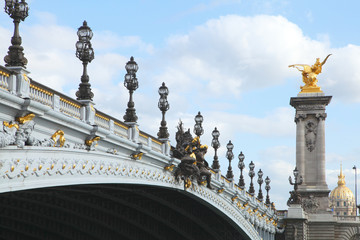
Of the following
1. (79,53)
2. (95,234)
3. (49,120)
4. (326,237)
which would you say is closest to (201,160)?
(95,234)

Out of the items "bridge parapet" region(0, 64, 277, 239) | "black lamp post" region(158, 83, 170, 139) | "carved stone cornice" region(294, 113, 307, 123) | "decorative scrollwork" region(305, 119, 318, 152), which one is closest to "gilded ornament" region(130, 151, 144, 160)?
"bridge parapet" region(0, 64, 277, 239)

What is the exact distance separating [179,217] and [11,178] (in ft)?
116

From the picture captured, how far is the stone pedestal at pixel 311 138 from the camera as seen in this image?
99.8 meters

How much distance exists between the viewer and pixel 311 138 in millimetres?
100688

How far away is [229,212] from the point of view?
54.1m

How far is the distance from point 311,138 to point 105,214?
2326 inches

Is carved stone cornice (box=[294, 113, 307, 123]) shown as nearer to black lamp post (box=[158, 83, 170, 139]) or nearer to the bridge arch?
the bridge arch

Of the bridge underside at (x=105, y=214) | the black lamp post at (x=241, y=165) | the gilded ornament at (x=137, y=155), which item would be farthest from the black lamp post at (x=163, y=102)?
the black lamp post at (x=241, y=165)

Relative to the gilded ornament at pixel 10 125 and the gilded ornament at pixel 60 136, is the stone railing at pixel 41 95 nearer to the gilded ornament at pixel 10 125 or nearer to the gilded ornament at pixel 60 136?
the gilded ornament at pixel 60 136

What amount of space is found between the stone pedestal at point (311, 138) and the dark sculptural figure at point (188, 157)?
5957 centimetres

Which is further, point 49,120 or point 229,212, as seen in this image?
point 229,212

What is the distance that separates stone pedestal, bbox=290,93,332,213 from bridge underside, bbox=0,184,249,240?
43.8m

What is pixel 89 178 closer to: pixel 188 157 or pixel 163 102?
pixel 163 102

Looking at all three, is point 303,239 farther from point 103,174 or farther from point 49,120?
point 49,120
